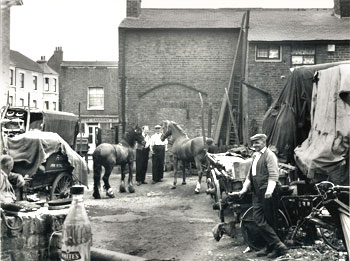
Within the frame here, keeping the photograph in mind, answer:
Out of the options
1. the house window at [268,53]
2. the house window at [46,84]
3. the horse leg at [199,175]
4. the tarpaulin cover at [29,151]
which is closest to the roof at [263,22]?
the house window at [268,53]

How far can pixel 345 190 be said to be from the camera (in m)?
5.48

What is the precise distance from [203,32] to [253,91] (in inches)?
171

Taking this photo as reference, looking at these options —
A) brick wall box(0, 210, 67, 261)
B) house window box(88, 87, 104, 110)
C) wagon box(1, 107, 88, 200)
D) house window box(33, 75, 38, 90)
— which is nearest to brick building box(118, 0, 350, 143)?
wagon box(1, 107, 88, 200)

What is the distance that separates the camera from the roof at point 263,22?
21109mm

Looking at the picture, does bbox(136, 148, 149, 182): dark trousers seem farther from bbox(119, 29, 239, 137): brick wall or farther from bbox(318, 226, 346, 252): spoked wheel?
bbox(318, 226, 346, 252): spoked wheel

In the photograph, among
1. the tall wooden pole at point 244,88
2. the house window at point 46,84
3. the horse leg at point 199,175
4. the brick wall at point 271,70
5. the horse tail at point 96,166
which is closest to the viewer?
the horse tail at point 96,166

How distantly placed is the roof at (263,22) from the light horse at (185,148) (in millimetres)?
7251

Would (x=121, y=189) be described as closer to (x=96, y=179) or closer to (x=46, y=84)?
(x=96, y=179)

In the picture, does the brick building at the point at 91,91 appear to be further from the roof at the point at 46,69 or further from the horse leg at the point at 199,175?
the horse leg at the point at 199,175

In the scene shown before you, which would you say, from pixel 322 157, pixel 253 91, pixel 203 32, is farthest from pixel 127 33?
pixel 322 157

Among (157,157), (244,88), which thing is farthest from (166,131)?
(244,88)

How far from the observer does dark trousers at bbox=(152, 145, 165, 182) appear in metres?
16.3

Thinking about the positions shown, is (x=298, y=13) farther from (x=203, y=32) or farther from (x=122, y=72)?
(x=122, y=72)

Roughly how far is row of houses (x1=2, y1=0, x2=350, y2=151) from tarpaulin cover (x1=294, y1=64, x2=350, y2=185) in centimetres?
1177
